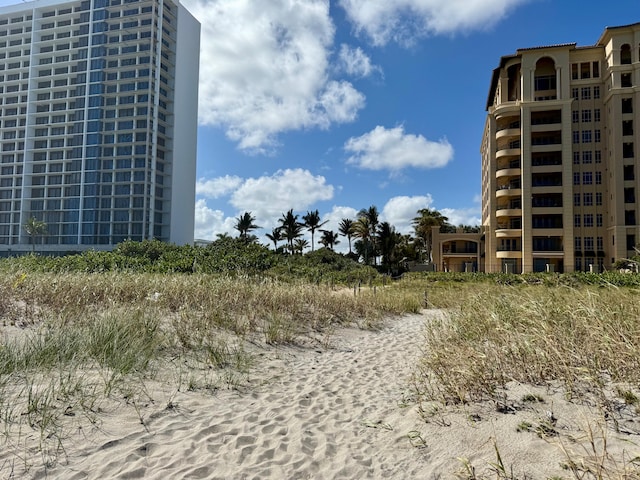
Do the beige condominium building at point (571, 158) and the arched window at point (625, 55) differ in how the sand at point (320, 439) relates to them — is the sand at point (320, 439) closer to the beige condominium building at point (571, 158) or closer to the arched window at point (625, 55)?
the beige condominium building at point (571, 158)

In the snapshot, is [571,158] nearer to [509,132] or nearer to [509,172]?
A: [509,172]

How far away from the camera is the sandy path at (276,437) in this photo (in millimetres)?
3291

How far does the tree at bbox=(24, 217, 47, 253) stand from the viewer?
59875 millimetres

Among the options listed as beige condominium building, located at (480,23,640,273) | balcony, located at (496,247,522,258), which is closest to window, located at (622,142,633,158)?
beige condominium building, located at (480,23,640,273)

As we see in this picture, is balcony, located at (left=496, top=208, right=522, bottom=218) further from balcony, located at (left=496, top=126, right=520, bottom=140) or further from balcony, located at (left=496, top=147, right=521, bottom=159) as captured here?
balcony, located at (left=496, top=126, right=520, bottom=140)

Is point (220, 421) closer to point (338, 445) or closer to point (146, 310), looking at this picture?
point (338, 445)

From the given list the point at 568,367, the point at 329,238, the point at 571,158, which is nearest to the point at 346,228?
the point at 329,238

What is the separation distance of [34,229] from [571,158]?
3004 inches

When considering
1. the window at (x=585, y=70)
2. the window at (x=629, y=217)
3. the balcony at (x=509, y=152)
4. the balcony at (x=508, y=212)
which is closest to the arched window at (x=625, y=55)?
the window at (x=585, y=70)

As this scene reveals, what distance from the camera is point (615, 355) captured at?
12.9 ft

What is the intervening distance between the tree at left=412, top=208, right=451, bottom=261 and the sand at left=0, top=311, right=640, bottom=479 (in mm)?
52794

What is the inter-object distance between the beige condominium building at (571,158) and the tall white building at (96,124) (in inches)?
2069

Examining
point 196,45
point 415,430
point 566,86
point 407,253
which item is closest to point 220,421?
point 415,430

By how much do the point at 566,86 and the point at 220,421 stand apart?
1979 inches
